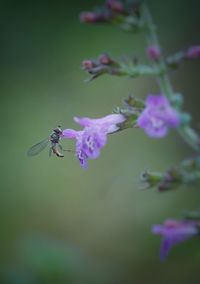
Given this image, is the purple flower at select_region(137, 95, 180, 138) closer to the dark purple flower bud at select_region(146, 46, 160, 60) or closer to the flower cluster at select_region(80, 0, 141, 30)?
the dark purple flower bud at select_region(146, 46, 160, 60)

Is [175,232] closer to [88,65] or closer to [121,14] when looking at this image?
[88,65]

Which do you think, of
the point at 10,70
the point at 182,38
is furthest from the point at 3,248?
the point at 182,38

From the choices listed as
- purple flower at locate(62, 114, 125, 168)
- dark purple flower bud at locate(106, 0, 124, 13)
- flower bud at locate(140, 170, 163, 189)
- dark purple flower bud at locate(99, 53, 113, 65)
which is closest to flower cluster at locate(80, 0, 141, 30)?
dark purple flower bud at locate(106, 0, 124, 13)

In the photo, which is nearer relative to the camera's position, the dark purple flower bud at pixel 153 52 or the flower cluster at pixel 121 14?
the dark purple flower bud at pixel 153 52

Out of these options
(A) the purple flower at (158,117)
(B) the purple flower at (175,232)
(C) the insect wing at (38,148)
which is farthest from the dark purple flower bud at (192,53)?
(C) the insect wing at (38,148)

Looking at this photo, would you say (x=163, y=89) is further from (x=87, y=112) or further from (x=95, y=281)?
(x=87, y=112)

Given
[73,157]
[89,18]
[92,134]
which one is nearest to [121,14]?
[89,18]

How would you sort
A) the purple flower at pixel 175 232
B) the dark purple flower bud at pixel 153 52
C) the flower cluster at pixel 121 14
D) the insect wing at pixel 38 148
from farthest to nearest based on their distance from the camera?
the insect wing at pixel 38 148 < the flower cluster at pixel 121 14 < the dark purple flower bud at pixel 153 52 < the purple flower at pixel 175 232

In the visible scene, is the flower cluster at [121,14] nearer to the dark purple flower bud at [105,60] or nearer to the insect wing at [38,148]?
the dark purple flower bud at [105,60]
